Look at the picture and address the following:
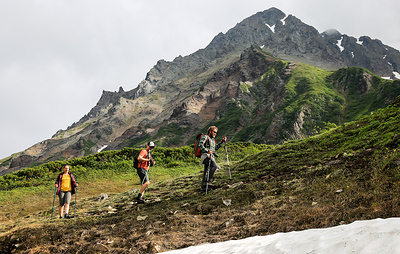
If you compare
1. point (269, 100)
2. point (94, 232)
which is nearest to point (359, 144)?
point (94, 232)

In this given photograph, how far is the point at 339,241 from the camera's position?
11.8ft

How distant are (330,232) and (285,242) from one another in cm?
75

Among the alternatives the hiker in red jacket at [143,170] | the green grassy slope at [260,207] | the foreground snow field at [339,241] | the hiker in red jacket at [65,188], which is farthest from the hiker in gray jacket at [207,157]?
the hiker in red jacket at [65,188]

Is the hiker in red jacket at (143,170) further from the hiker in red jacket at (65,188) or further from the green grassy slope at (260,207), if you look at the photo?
Answer: the hiker in red jacket at (65,188)

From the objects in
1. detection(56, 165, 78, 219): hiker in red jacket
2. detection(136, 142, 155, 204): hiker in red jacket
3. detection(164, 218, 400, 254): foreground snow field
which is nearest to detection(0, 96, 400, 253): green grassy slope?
detection(136, 142, 155, 204): hiker in red jacket

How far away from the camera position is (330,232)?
160 inches

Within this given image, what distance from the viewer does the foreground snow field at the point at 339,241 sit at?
320cm

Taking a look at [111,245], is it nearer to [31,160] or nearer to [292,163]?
[292,163]

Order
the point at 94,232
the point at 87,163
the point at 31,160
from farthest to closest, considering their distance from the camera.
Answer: the point at 31,160 < the point at 87,163 < the point at 94,232

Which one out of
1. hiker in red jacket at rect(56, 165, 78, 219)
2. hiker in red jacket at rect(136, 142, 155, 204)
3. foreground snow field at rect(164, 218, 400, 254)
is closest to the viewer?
foreground snow field at rect(164, 218, 400, 254)

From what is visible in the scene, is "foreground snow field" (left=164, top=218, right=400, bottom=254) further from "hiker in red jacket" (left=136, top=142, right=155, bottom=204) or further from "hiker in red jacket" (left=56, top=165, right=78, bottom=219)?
"hiker in red jacket" (left=56, top=165, right=78, bottom=219)

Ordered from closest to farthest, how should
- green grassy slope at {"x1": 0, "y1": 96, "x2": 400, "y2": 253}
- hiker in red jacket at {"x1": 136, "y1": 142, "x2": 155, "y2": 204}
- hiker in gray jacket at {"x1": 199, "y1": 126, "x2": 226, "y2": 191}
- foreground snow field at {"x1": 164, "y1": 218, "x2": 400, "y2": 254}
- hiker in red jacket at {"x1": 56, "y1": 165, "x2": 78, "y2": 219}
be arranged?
foreground snow field at {"x1": 164, "y1": 218, "x2": 400, "y2": 254} → green grassy slope at {"x1": 0, "y1": 96, "x2": 400, "y2": 253} → hiker in gray jacket at {"x1": 199, "y1": 126, "x2": 226, "y2": 191} → hiker in red jacket at {"x1": 136, "y1": 142, "x2": 155, "y2": 204} → hiker in red jacket at {"x1": 56, "y1": 165, "x2": 78, "y2": 219}

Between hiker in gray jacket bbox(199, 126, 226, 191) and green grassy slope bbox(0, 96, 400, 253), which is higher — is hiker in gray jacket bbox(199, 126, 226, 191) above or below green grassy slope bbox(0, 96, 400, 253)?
above

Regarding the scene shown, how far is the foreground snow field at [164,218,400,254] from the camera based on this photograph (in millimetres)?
3203
